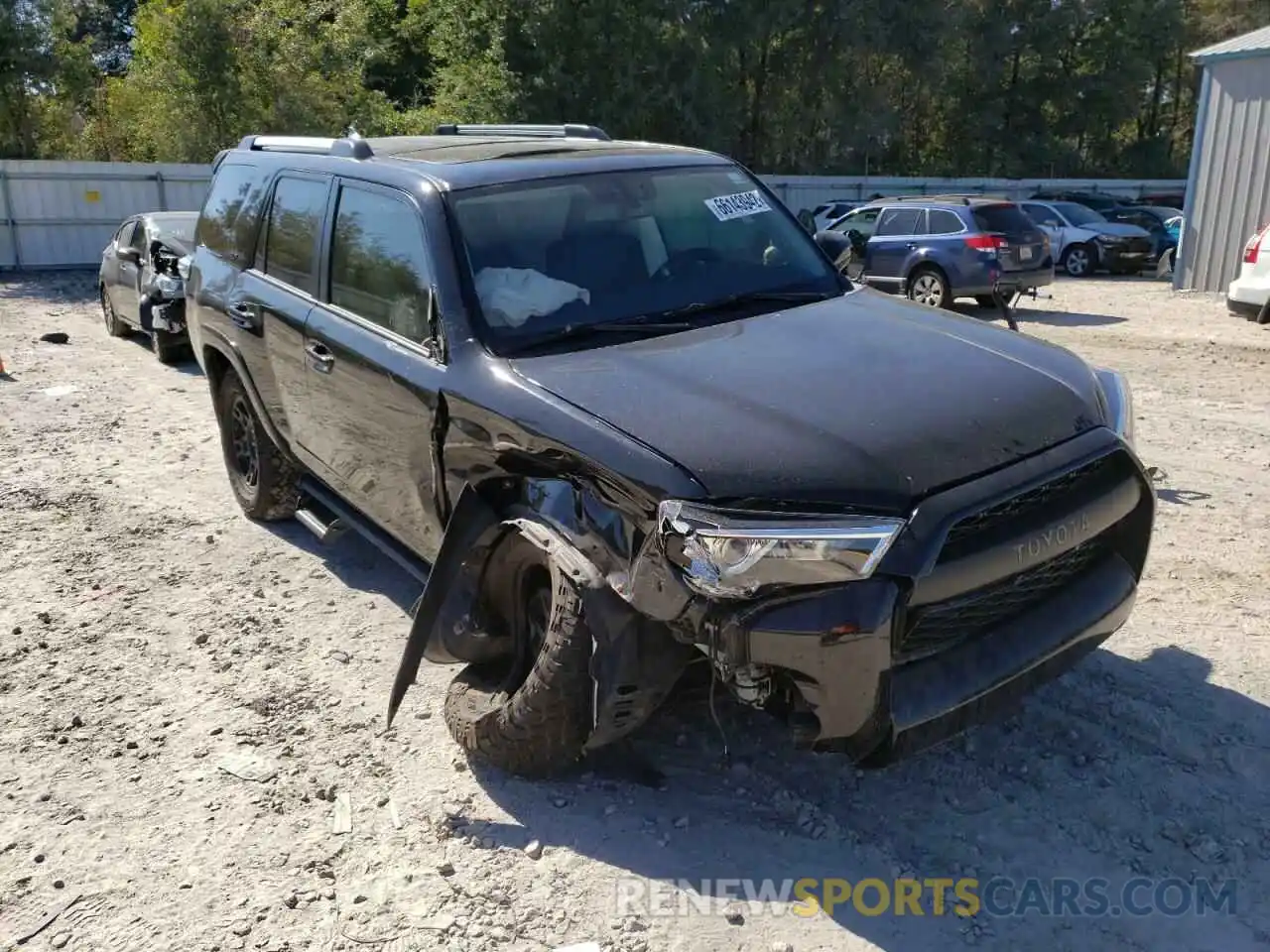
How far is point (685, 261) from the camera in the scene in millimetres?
4008

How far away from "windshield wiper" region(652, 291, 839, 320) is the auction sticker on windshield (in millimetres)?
412

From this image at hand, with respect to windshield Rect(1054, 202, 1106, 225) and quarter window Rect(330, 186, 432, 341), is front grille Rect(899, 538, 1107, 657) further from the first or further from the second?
windshield Rect(1054, 202, 1106, 225)

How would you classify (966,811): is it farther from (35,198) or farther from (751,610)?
(35,198)

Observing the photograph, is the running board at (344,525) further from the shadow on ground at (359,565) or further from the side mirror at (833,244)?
the side mirror at (833,244)

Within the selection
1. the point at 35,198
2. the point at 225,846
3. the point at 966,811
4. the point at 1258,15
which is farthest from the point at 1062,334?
the point at 1258,15

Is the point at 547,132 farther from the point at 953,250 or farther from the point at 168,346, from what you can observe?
the point at 953,250

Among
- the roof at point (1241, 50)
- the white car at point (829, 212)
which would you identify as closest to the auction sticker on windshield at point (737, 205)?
the roof at point (1241, 50)

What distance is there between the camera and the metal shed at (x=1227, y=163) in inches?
607

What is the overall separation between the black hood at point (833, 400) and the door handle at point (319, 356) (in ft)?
4.20

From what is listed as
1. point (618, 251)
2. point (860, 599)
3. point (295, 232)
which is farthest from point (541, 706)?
point (295, 232)

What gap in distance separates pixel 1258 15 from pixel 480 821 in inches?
1785

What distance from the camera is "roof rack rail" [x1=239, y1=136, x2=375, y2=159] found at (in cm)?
455

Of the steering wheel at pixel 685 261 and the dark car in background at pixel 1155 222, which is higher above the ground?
the steering wheel at pixel 685 261

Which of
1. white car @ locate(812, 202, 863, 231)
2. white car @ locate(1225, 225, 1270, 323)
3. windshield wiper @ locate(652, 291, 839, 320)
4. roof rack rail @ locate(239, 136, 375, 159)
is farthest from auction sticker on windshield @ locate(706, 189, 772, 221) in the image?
white car @ locate(812, 202, 863, 231)
